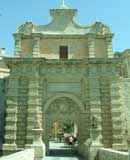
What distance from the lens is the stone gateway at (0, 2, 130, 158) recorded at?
56.0ft

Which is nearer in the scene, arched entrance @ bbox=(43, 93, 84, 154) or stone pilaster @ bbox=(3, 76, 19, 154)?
stone pilaster @ bbox=(3, 76, 19, 154)

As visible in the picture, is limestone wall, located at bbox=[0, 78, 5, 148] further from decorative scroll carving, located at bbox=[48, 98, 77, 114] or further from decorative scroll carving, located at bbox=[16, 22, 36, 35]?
decorative scroll carving, located at bbox=[16, 22, 36, 35]

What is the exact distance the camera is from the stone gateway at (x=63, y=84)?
1708cm

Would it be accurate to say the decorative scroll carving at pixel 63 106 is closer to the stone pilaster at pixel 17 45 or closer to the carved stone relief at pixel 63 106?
the carved stone relief at pixel 63 106

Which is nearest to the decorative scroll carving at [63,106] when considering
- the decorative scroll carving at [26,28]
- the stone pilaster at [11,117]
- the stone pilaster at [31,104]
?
the stone pilaster at [31,104]

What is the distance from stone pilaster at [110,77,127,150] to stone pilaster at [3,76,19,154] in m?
6.07

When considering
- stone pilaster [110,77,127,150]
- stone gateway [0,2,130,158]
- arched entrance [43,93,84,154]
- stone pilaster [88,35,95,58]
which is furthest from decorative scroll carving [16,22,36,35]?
stone pilaster [110,77,127,150]

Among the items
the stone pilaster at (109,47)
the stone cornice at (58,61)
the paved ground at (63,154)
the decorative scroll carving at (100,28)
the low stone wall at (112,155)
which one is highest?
the decorative scroll carving at (100,28)

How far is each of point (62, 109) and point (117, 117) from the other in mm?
3584

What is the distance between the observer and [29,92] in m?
17.5

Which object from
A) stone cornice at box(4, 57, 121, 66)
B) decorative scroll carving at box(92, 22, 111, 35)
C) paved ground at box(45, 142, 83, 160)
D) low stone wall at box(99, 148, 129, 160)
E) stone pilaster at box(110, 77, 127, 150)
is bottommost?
paved ground at box(45, 142, 83, 160)

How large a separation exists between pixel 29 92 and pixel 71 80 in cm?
285

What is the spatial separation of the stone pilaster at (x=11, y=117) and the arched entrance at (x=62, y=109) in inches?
79.0

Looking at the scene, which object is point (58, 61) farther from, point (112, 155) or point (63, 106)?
point (112, 155)
